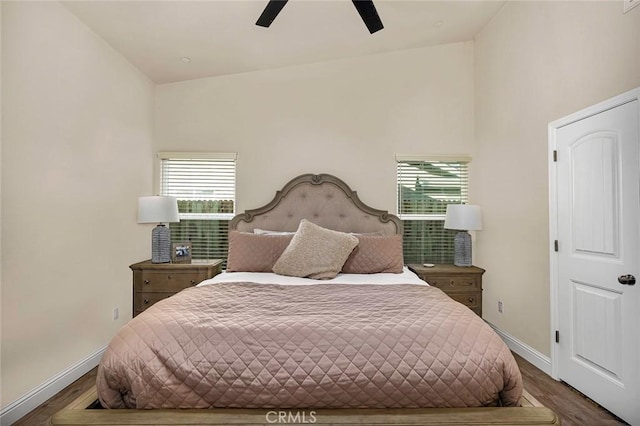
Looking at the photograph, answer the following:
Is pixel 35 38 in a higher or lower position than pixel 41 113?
higher

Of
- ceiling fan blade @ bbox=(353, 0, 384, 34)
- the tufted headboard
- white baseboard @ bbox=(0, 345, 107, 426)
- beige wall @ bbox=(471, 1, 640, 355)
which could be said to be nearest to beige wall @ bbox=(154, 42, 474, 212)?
the tufted headboard

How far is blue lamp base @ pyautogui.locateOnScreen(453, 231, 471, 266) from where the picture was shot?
11.5 ft

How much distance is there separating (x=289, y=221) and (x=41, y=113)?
7.34 ft

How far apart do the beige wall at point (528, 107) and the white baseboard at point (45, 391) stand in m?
3.75

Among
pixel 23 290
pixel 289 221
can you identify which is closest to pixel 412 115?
pixel 289 221

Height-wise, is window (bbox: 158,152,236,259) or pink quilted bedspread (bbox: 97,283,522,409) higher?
window (bbox: 158,152,236,259)

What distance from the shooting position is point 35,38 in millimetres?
2207

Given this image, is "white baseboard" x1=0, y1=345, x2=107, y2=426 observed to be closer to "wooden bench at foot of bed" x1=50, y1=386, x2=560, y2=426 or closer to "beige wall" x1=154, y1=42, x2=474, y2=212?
"wooden bench at foot of bed" x1=50, y1=386, x2=560, y2=426

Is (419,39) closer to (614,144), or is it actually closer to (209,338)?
(614,144)

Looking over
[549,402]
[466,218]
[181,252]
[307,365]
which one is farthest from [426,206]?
[307,365]

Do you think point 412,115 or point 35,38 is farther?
point 412,115

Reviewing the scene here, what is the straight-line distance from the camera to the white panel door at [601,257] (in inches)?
78.9

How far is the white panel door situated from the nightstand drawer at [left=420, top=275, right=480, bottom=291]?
0.81 meters

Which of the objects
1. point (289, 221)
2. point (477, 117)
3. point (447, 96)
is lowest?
point (289, 221)
